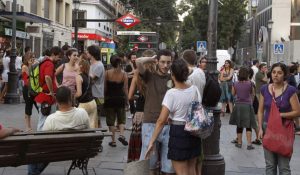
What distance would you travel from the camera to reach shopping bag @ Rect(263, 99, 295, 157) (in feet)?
20.2

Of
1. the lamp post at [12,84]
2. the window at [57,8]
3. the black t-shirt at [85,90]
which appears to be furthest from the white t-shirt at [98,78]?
the window at [57,8]

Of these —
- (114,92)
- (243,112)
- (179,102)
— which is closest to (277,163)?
(179,102)

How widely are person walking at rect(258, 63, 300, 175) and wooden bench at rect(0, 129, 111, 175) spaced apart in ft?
6.59

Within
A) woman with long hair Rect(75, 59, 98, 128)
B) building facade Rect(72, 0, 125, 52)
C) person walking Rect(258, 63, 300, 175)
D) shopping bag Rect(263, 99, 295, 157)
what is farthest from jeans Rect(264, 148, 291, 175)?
building facade Rect(72, 0, 125, 52)

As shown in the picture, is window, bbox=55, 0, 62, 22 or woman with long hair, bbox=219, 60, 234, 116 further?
window, bbox=55, 0, 62, 22

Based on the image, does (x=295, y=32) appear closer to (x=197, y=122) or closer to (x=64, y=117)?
(x=64, y=117)

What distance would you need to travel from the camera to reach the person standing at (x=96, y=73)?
9.71m

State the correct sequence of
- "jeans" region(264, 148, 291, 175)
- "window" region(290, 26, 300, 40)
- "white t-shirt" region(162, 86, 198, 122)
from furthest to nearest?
"window" region(290, 26, 300, 40) → "jeans" region(264, 148, 291, 175) → "white t-shirt" region(162, 86, 198, 122)

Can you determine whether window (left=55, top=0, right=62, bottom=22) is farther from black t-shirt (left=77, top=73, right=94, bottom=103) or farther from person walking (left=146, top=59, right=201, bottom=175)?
person walking (left=146, top=59, right=201, bottom=175)

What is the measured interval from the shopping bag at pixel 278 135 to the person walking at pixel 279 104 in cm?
6

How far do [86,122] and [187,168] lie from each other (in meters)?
1.59

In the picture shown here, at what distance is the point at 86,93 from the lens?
9172 mm

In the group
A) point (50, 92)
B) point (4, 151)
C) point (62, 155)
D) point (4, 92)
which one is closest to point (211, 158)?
point (62, 155)

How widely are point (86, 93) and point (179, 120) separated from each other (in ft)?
11.6
